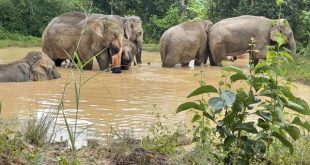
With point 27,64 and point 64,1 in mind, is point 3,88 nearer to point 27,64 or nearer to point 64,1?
point 27,64

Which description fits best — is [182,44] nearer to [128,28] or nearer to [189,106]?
[128,28]

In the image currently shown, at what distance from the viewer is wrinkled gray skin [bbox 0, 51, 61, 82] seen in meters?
11.3

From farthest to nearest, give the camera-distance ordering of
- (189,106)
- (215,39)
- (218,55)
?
(218,55) < (215,39) < (189,106)

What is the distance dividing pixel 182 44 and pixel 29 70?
6.48 meters


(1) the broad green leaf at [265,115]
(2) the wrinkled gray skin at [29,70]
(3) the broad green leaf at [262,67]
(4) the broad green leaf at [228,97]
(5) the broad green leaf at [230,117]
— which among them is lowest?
(2) the wrinkled gray skin at [29,70]

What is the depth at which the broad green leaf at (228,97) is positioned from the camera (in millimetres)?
3679

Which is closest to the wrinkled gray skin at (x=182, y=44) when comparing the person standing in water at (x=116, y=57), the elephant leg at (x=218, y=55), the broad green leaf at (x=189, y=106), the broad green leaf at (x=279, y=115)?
the elephant leg at (x=218, y=55)

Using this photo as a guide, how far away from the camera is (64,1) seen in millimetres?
31406

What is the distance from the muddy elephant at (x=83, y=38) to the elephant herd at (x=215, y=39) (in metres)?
2.73

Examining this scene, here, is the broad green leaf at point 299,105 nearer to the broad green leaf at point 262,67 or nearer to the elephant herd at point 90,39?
the broad green leaf at point 262,67

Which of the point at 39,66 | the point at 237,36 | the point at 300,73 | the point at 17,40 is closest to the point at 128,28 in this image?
the point at 237,36

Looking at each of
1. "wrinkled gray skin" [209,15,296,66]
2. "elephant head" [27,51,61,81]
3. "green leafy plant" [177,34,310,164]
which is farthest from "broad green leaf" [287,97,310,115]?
"wrinkled gray skin" [209,15,296,66]

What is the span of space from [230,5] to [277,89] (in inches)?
919

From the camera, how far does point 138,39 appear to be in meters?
18.5
